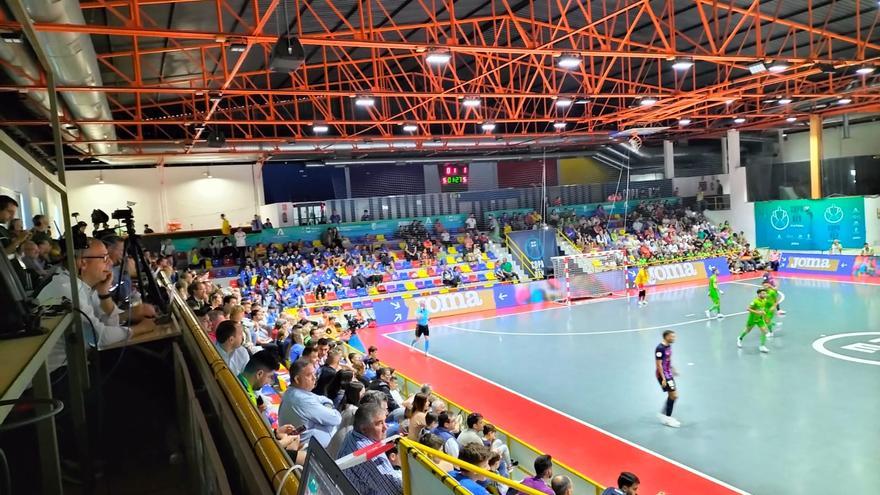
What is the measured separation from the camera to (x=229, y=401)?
256 cm

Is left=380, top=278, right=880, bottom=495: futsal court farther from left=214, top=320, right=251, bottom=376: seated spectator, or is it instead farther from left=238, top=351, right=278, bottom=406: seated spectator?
left=214, top=320, right=251, bottom=376: seated spectator

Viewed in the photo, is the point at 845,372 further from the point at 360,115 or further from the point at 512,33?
the point at 360,115

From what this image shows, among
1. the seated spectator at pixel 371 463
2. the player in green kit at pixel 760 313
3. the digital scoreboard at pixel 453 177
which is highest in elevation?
the digital scoreboard at pixel 453 177

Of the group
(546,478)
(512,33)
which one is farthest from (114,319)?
(512,33)

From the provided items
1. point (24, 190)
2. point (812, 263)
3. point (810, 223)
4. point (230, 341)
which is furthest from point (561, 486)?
point (810, 223)

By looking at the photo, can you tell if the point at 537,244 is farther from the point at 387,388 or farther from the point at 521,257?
the point at 387,388

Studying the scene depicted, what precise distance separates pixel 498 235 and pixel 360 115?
404 inches

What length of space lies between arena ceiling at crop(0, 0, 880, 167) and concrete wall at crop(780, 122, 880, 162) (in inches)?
143

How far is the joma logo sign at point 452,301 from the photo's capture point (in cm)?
2370

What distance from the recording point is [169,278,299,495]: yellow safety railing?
178 centimetres

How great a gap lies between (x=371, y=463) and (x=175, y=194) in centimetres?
2899

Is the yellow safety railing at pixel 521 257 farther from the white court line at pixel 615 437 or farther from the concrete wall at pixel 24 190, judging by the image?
the concrete wall at pixel 24 190

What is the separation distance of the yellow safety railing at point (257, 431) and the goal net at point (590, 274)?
926 inches

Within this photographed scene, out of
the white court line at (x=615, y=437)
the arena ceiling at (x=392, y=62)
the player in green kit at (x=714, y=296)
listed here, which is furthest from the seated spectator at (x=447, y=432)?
the player in green kit at (x=714, y=296)
